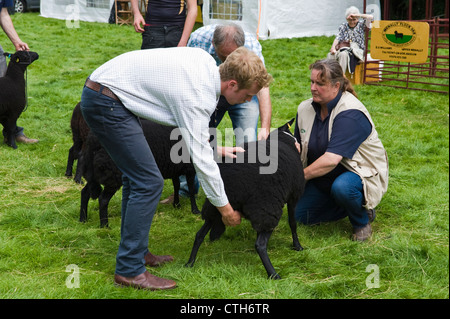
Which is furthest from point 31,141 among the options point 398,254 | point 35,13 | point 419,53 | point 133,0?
point 35,13

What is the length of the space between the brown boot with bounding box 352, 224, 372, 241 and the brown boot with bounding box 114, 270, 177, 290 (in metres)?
1.57

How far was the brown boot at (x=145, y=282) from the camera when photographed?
3076 millimetres

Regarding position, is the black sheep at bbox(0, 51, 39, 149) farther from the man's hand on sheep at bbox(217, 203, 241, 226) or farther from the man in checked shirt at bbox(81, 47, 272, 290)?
the man's hand on sheep at bbox(217, 203, 241, 226)

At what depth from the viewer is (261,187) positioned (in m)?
3.31

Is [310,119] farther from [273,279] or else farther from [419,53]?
[419,53]

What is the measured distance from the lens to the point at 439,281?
3170 mm

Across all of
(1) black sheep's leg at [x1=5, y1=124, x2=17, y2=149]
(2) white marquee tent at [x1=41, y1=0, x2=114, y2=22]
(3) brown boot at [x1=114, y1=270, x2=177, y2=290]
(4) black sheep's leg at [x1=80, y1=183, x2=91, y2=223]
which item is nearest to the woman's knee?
(3) brown boot at [x1=114, y1=270, x2=177, y2=290]

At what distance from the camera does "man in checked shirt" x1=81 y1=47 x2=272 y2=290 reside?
2723mm

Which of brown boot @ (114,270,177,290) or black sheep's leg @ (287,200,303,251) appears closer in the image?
brown boot @ (114,270,177,290)

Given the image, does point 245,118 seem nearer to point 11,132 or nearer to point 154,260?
point 154,260

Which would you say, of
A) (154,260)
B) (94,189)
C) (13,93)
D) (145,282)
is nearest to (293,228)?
(154,260)

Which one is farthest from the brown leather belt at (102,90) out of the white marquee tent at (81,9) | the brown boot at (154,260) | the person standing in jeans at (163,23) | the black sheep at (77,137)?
the white marquee tent at (81,9)

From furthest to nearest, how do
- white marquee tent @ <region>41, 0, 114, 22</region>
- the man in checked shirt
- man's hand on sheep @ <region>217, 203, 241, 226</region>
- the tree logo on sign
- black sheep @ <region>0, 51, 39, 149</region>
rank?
white marquee tent @ <region>41, 0, 114, 22</region>
the tree logo on sign
black sheep @ <region>0, 51, 39, 149</region>
man's hand on sheep @ <region>217, 203, 241, 226</region>
the man in checked shirt

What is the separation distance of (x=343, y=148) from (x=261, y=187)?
860 millimetres
